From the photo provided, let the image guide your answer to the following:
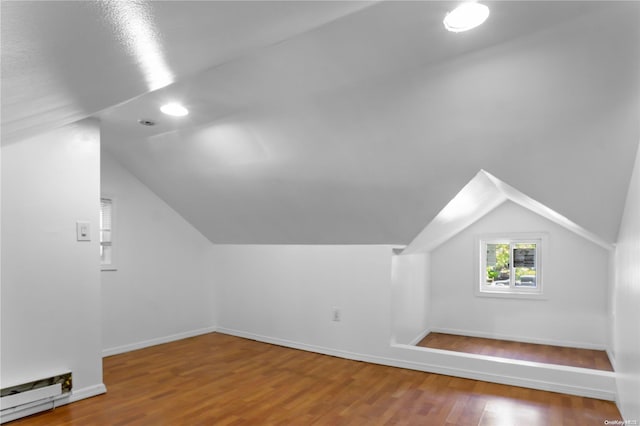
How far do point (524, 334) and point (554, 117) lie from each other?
11.7 ft

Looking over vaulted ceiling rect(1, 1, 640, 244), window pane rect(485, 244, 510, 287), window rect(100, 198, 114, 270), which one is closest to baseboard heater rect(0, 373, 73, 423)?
window rect(100, 198, 114, 270)

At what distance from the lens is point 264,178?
376cm

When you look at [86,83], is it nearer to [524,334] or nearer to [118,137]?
[118,137]

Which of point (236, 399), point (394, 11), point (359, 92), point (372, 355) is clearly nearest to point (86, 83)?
point (394, 11)

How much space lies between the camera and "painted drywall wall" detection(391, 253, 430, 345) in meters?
4.04

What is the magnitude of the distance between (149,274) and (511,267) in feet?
14.9

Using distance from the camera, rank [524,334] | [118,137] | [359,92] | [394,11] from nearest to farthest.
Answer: [394,11] → [359,92] → [118,137] → [524,334]

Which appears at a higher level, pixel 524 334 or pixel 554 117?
pixel 554 117

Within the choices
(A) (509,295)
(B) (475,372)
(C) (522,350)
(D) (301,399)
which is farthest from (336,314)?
(A) (509,295)

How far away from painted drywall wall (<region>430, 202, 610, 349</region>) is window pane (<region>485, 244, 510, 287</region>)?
0.93 feet

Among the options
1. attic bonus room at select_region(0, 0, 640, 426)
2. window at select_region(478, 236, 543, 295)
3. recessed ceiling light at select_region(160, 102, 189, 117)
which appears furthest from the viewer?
window at select_region(478, 236, 543, 295)

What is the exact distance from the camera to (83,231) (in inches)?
121

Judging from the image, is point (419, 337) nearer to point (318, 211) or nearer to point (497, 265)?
point (497, 265)

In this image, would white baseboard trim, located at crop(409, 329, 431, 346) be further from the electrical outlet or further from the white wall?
the electrical outlet
